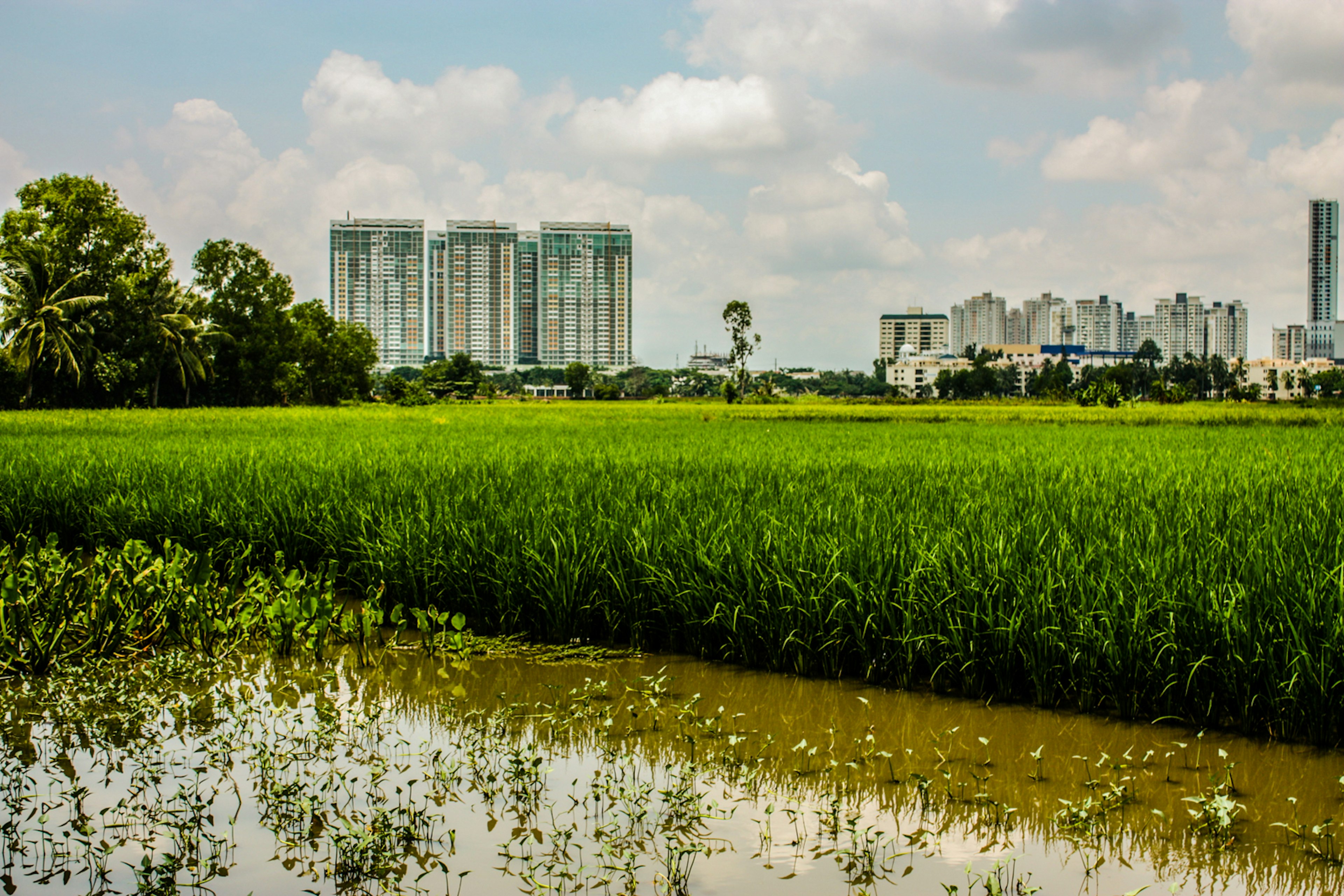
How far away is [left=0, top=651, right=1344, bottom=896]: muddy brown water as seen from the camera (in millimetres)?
2152

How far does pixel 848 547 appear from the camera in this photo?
13.0 feet

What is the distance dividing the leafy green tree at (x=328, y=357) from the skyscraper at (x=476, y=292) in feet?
287

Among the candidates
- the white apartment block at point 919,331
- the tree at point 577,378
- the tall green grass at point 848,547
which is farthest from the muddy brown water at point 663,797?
the white apartment block at point 919,331

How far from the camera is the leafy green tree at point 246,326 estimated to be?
132ft

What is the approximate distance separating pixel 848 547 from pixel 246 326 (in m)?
42.6

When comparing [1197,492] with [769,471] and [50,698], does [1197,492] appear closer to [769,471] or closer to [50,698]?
[769,471]

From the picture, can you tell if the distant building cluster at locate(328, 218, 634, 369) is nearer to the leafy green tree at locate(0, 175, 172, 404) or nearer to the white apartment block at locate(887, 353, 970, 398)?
the white apartment block at locate(887, 353, 970, 398)

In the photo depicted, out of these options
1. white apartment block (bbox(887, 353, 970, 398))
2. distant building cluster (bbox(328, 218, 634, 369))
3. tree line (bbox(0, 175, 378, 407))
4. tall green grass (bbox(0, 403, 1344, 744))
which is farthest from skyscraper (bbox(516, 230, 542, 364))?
tall green grass (bbox(0, 403, 1344, 744))

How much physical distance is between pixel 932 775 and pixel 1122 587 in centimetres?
127

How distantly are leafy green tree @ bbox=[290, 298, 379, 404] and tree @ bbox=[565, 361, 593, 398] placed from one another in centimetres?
3199

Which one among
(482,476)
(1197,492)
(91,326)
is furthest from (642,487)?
(91,326)

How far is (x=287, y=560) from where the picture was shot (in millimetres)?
5730

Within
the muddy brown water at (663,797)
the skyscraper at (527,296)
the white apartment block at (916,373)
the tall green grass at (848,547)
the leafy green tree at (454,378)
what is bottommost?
the muddy brown water at (663,797)

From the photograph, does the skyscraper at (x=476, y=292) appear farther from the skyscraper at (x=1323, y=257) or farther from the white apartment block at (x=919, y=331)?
the skyscraper at (x=1323, y=257)
